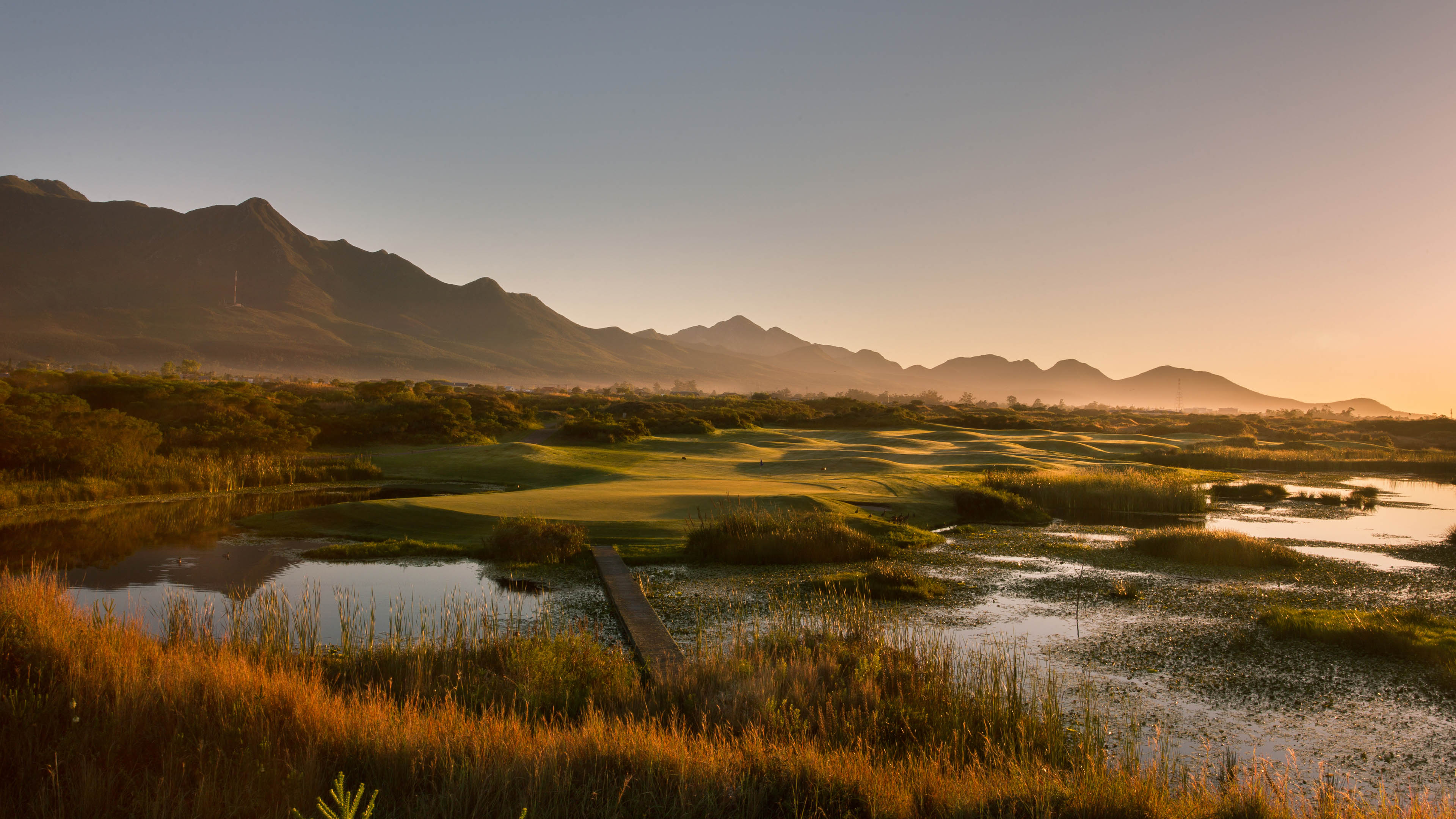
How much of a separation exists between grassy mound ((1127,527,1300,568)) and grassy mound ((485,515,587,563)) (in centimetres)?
1507

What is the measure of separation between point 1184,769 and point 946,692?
8.47 ft

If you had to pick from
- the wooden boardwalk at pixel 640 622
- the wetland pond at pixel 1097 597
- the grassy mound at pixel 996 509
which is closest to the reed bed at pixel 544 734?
the wooden boardwalk at pixel 640 622

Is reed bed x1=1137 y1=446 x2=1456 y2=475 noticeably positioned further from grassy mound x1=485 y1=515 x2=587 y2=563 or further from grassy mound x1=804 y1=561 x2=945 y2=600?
grassy mound x1=485 y1=515 x2=587 y2=563

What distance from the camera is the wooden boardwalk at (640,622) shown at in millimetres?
10305

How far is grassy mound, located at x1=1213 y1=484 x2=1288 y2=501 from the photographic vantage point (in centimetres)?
3403

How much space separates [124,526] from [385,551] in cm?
855

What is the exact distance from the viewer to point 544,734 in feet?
21.8

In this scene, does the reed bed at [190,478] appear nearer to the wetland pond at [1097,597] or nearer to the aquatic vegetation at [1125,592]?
the wetland pond at [1097,597]

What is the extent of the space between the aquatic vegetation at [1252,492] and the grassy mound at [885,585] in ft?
81.3

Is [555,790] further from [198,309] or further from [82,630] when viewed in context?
[198,309]

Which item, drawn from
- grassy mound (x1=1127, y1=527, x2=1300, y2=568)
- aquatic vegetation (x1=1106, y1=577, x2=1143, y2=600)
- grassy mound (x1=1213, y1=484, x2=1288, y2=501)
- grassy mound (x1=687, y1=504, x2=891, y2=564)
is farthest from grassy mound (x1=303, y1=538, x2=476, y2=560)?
grassy mound (x1=1213, y1=484, x2=1288, y2=501)

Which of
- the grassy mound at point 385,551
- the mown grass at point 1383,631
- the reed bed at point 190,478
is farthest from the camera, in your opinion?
the reed bed at point 190,478

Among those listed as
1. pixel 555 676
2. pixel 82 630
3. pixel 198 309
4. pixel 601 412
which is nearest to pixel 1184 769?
pixel 555 676

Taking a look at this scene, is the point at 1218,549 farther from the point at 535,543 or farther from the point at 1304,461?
the point at 1304,461
